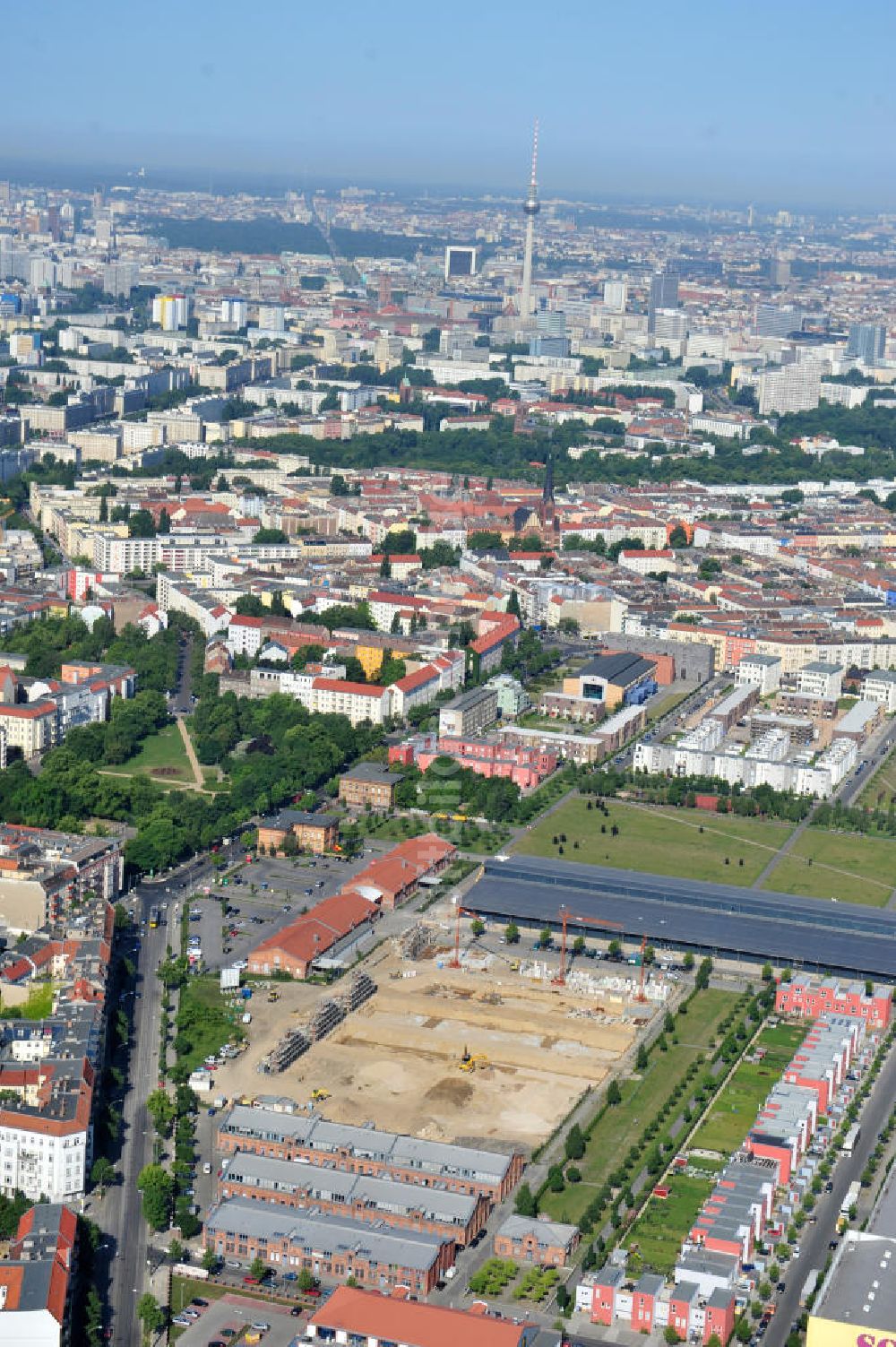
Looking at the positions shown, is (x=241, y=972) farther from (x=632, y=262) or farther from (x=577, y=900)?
(x=632, y=262)

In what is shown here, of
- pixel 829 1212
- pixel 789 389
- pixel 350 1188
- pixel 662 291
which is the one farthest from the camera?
pixel 662 291

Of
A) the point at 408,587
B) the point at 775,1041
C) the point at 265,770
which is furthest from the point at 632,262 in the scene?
the point at 775,1041

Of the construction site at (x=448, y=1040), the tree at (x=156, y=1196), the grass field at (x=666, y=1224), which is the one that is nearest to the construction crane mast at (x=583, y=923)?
the construction site at (x=448, y=1040)

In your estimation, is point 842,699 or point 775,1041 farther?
point 842,699

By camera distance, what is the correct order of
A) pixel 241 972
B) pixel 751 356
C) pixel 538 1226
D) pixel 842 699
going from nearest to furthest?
pixel 538 1226 → pixel 241 972 → pixel 842 699 → pixel 751 356

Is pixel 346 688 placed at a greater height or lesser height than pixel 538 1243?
greater

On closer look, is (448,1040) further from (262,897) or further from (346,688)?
(346,688)

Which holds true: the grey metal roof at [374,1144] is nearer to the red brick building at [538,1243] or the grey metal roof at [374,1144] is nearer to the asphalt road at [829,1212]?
the red brick building at [538,1243]

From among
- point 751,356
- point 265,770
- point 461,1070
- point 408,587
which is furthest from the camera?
point 751,356

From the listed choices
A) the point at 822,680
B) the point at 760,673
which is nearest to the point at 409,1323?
the point at 822,680
